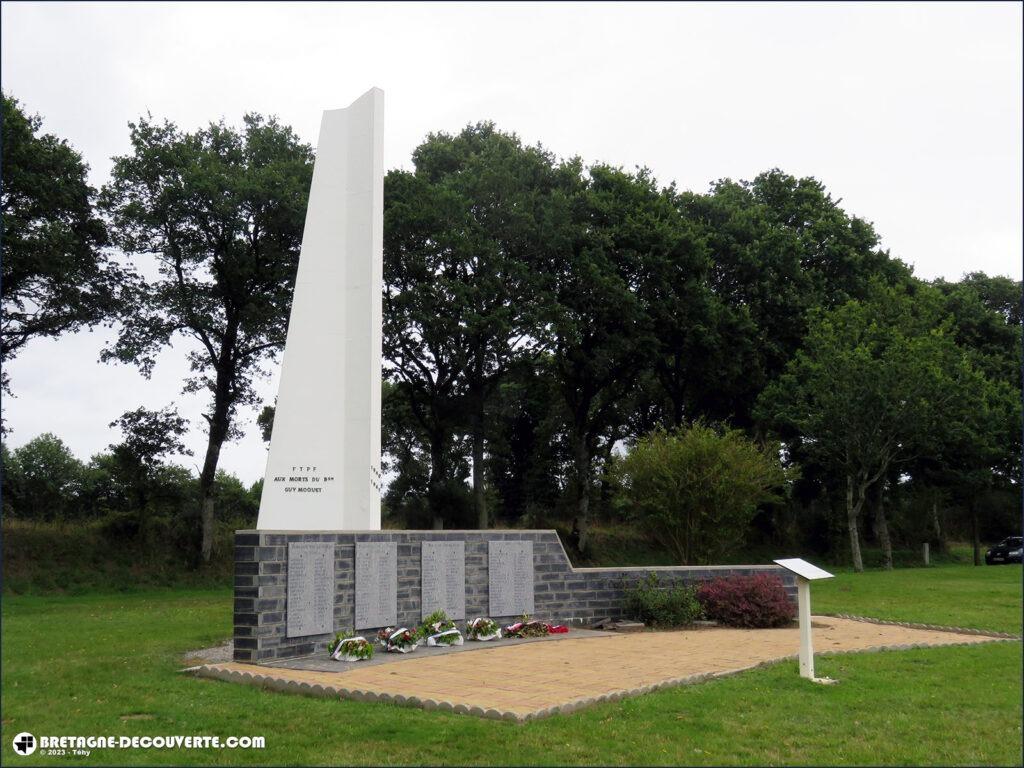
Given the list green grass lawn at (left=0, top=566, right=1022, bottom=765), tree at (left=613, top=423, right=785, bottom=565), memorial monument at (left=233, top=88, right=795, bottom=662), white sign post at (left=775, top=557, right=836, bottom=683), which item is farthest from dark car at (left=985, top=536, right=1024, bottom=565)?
white sign post at (left=775, top=557, right=836, bottom=683)

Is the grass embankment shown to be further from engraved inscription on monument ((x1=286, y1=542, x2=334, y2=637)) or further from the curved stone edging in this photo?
the curved stone edging

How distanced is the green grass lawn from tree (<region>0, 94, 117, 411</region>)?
49.1ft

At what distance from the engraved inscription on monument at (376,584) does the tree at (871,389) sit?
74.5ft

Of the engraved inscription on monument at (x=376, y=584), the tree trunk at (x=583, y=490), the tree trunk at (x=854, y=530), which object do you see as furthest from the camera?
the tree trunk at (x=583, y=490)

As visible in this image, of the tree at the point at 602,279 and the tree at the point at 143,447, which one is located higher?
the tree at the point at 602,279

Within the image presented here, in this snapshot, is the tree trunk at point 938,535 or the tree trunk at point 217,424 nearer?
the tree trunk at point 217,424

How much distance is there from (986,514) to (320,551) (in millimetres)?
43325

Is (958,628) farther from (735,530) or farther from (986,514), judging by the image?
(986,514)

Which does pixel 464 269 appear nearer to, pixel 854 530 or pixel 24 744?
pixel 854 530

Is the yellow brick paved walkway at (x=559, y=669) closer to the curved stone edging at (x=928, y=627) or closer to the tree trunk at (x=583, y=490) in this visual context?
the curved stone edging at (x=928, y=627)

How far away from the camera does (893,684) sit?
30.3ft

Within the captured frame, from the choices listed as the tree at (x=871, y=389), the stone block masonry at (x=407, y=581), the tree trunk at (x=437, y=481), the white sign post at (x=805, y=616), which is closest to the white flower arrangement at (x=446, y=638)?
the stone block masonry at (x=407, y=581)

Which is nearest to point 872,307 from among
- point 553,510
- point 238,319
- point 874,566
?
point 874,566

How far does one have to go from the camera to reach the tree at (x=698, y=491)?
21016 millimetres
